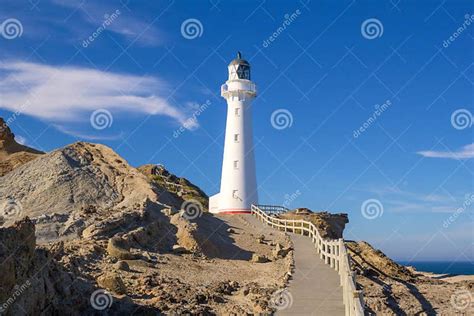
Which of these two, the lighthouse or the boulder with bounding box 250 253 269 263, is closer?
the boulder with bounding box 250 253 269 263

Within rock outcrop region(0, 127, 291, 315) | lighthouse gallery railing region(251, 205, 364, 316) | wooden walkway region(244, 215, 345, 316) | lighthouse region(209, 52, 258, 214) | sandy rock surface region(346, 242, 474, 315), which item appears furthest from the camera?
lighthouse region(209, 52, 258, 214)

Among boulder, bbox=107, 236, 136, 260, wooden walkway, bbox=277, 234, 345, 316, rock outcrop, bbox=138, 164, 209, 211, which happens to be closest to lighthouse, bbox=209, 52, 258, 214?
rock outcrop, bbox=138, 164, 209, 211

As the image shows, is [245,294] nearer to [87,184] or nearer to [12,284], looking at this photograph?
[12,284]

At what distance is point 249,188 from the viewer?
40.9 meters

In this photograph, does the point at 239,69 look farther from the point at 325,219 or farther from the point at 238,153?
the point at 325,219

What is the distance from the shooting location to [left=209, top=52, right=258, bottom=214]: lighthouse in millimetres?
40625

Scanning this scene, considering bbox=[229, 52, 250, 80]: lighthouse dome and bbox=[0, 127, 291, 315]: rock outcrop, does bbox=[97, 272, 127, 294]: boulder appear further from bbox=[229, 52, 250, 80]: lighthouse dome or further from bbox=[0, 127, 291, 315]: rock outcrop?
bbox=[229, 52, 250, 80]: lighthouse dome

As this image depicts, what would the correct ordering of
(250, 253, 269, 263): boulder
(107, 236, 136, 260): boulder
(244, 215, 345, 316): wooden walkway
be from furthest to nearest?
1. (250, 253, 269, 263): boulder
2. (107, 236, 136, 260): boulder
3. (244, 215, 345, 316): wooden walkway

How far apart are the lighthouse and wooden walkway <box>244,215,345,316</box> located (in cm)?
1675

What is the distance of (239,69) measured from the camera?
43.5 m

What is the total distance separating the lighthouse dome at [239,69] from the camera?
142ft

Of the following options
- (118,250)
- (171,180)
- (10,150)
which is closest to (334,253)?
(118,250)

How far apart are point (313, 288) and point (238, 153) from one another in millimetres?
25144

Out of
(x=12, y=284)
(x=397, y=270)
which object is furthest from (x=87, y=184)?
(x=12, y=284)
